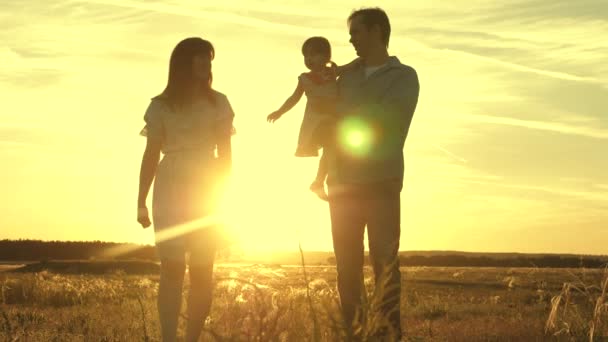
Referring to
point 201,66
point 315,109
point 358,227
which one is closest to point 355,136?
point 315,109

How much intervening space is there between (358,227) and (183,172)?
146 cm

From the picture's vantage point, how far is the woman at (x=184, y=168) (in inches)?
278

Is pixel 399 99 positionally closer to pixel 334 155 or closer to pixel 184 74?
pixel 334 155

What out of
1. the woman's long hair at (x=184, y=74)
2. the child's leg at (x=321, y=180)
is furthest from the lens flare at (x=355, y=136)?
the woman's long hair at (x=184, y=74)

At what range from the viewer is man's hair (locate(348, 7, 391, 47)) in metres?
7.16

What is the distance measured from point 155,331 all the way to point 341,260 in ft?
9.13

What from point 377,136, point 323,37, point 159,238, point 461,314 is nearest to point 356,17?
point 323,37

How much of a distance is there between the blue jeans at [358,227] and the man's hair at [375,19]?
46.9 inches

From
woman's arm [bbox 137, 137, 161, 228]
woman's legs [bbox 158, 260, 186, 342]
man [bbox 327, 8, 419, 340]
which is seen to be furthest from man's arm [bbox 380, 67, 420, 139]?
woman's legs [bbox 158, 260, 186, 342]

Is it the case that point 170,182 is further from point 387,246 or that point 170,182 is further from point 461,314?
point 461,314

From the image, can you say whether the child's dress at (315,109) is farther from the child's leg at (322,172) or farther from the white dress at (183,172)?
the white dress at (183,172)

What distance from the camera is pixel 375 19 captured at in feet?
23.5

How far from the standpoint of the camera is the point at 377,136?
7.23m

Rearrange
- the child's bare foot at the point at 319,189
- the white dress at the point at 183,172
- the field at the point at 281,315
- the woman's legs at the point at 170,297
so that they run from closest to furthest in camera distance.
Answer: the field at the point at 281,315 → the woman's legs at the point at 170,297 → the white dress at the point at 183,172 → the child's bare foot at the point at 319,189
